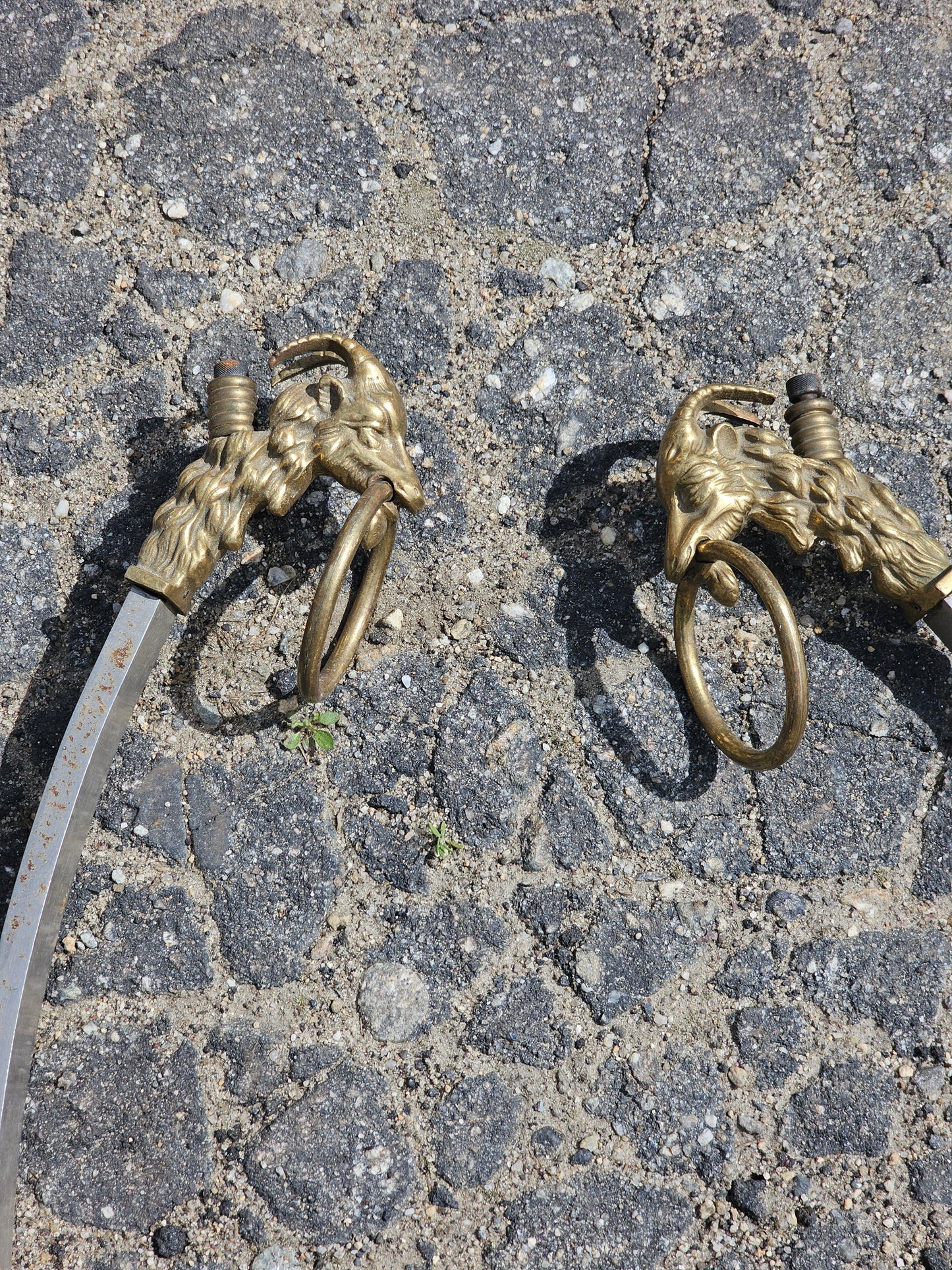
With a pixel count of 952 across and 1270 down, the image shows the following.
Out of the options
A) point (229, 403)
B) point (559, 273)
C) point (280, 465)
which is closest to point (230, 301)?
point (229, 403)

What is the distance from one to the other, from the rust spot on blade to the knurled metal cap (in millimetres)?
1298

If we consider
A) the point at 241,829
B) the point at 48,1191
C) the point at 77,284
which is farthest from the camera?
the point at 77,284

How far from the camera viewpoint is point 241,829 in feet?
6.57

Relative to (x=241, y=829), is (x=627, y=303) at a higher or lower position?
higher

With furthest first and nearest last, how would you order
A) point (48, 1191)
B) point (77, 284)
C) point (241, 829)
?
point (77, 284) → point (241, 829) → point (48, 1191)

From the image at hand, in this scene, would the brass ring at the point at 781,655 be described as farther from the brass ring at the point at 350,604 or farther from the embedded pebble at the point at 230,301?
the embedded pebble at the point at 230,301

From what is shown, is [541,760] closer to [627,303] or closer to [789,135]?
[627,303]

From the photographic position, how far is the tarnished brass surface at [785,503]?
1857 mm

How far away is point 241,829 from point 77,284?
1.19 m

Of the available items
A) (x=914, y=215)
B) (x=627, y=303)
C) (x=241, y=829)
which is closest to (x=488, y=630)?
(x=241, y=829)

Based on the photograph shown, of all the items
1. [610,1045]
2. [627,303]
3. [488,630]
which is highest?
[627,303]

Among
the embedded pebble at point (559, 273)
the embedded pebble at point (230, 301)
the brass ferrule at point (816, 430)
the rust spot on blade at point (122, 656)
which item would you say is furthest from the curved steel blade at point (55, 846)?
the brass ferrule at point (816, 430)

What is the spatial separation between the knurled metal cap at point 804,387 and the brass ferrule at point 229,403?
1.00 m

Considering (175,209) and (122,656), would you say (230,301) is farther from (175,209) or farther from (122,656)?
(122,656)
